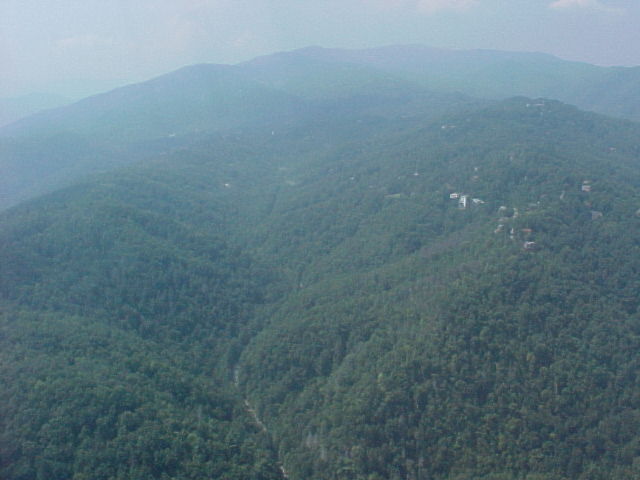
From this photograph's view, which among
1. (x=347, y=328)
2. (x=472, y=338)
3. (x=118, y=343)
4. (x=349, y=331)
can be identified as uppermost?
(x=118, y=343)

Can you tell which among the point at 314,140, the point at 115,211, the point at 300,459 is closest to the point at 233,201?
the point at 115,211

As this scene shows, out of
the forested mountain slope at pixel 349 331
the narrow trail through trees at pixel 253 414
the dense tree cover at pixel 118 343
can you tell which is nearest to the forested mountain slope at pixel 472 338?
the forested mountain slope at pixel 349 331

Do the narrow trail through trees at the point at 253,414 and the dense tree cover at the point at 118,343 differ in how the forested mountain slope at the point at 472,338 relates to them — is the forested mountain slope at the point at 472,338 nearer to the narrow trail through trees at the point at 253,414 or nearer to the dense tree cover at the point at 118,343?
the narrow trail through trees at the point at 253,414

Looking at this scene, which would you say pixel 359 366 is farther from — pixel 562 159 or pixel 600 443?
pixel 562 159

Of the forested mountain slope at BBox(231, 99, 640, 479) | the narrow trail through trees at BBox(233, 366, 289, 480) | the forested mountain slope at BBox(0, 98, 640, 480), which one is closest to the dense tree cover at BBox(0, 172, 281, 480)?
the forested mountain slope at BBox(0, 98, 640, 480)

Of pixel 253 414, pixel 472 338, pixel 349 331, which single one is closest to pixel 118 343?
pixel 253 414

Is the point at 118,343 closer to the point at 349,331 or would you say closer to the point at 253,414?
the point at 253,414

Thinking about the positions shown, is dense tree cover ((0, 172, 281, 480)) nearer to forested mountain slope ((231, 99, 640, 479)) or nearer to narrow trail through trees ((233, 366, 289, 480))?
narrow trail through trees ((233, 366, 289, 480))

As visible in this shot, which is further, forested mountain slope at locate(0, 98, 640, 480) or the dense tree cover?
forested mountain slope at locate(0, 98, 640, 480)
